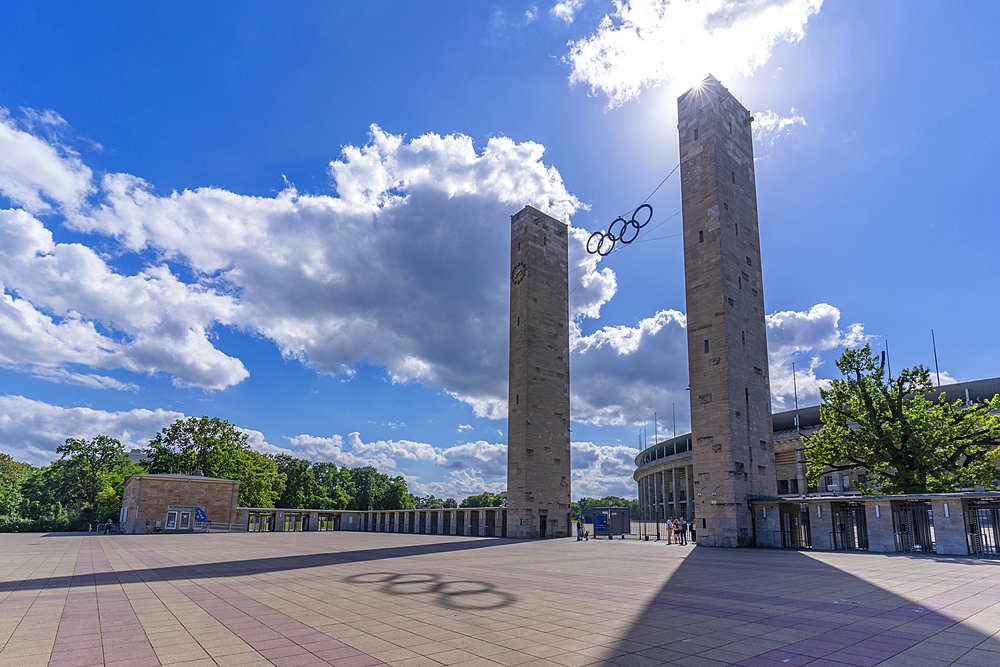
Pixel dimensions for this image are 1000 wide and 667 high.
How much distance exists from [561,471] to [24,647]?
1631 inches

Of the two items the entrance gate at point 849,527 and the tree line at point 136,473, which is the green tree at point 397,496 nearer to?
the tree line at point 136,473

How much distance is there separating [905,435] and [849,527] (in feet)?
22.4

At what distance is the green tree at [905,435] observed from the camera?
28188 millimetres

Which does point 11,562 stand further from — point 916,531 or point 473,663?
point 916,531

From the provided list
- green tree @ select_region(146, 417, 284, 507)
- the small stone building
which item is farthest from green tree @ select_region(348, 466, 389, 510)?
the small stone building

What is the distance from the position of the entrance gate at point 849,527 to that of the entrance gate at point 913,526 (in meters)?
1.35

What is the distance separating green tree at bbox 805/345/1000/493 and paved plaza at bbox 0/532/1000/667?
1337 cm

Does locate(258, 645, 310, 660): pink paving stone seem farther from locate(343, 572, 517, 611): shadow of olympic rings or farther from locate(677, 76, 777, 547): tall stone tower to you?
locate(677, 76, 777, 547): tall stone tower

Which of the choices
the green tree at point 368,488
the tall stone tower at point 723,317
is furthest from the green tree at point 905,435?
the green tree at point 368,488

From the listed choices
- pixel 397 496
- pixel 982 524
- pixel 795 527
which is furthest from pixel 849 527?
pixel 397 496

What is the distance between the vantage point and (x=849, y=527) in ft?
82.2

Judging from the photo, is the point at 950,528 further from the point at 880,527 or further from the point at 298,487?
the point at 298,487

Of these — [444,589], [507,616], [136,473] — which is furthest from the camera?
[136,473]

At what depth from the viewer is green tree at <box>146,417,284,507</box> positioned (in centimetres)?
6625
